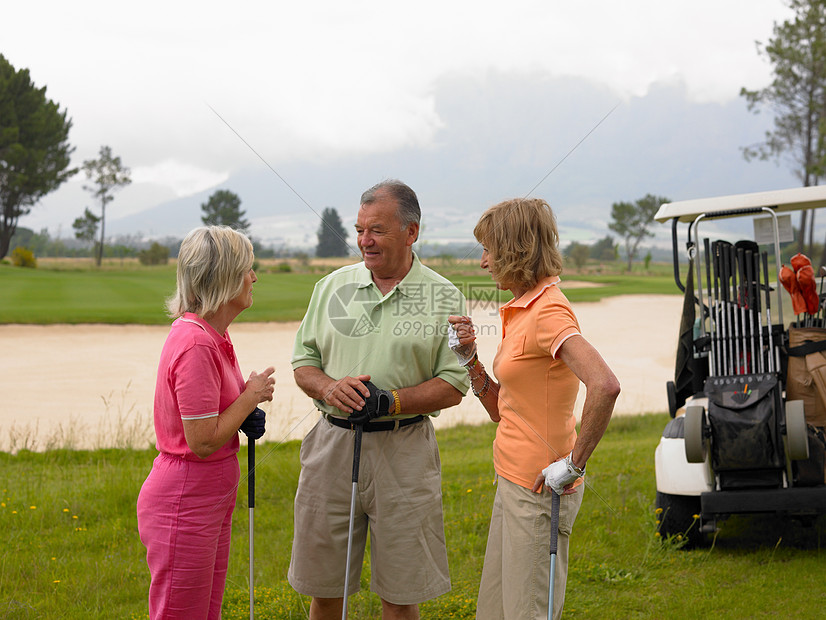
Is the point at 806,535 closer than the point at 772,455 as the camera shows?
No

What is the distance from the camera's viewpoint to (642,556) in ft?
14.8

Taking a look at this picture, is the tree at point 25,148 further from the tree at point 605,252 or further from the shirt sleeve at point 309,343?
the shirt sleeve at point 309,343

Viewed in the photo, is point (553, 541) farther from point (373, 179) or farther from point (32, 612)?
point (32, 612)

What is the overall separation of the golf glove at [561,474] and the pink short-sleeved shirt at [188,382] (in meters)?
1.04

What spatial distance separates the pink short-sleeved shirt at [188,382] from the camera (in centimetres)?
236

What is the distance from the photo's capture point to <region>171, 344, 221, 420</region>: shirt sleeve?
2.36 m

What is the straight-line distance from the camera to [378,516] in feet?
9.48

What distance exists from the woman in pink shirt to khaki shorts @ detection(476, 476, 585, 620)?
35.5 inches

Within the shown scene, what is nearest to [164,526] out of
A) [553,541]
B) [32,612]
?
[553,541]

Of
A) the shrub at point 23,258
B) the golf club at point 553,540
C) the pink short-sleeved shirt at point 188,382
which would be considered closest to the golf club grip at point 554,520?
the golf club at point 553,540

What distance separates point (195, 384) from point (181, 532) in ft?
1.54

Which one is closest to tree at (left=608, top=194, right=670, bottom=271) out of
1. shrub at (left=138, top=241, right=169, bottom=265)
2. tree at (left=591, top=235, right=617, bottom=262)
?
tree at (left=591, top=235, right=617, bottom=262)

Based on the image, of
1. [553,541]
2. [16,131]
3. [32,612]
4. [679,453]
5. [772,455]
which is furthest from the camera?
[16,131]

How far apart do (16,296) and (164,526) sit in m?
28.4
